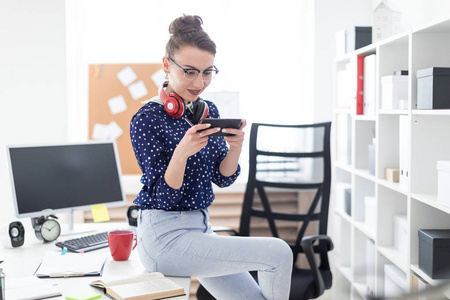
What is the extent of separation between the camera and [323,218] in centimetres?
242

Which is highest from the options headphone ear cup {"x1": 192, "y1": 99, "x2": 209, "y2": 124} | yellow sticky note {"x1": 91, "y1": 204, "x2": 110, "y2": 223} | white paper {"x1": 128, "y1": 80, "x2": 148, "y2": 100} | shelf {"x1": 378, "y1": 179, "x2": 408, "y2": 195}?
white paper {"x1": 128, "y1": 80, "x2": 148, "y2": 100}

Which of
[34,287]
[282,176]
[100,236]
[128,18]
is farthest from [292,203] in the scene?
[128,18]

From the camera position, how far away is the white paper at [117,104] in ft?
11.5

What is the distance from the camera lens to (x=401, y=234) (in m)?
2.39

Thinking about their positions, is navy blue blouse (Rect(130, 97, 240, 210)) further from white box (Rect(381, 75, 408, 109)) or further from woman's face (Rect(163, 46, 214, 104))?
white box (Rect(381, 75, 408, 109))

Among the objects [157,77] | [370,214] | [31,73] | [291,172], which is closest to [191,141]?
[291,172]

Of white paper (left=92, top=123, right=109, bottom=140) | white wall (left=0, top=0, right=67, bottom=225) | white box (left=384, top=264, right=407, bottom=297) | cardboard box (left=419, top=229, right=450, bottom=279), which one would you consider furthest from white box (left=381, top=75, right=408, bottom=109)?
white wall (left=0, top=0, right=67, bottom=225)

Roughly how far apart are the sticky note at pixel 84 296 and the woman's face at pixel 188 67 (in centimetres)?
66

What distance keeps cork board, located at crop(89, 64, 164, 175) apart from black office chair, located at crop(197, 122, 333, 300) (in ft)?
4.35

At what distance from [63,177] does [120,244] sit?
0.61m

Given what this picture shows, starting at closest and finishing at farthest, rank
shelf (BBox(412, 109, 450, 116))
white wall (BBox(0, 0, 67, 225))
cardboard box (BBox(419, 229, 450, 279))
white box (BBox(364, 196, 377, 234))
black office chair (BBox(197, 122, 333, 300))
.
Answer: shelf (BBox(412, 109, 450, 116)) < cardboard box (BBox(419, 229, 450, 279)) < black office chair (BBox(197, 122, 333, 300)) < white box (BBox(364, 196, 377, 234)) < white wall (BBox(0, 0, 67, 225))

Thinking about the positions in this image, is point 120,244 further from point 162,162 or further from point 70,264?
point 162,162

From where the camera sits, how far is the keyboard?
188cm

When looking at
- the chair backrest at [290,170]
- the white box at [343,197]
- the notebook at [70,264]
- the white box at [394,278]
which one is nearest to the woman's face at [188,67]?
the notebook at [70,264]
